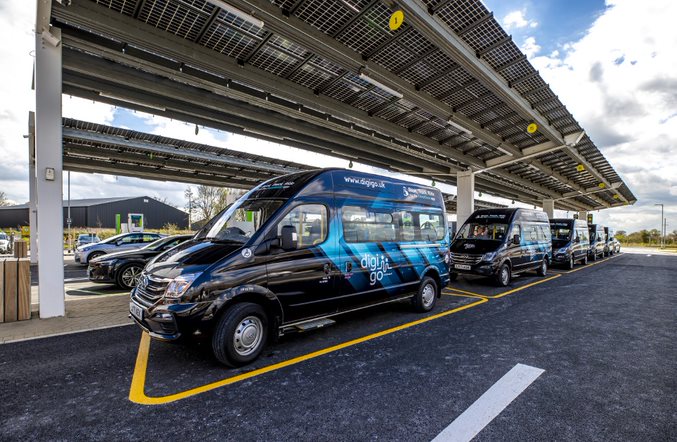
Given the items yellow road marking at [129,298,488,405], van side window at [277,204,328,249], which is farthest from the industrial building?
van side window at [277,204,328,249]

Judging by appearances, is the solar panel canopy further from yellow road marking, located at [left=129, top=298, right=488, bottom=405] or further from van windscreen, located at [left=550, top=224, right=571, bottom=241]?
yellow road marking, located at [left=129, top=298, right=488, bottom=405]

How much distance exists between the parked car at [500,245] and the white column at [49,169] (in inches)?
375

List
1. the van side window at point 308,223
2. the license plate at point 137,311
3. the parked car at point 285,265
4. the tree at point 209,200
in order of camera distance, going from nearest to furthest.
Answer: the parked car at point 285,265, the license plate at point 137,311, the van side window at point 308,223, the tree at point 209,200

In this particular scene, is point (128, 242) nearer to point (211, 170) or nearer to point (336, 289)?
point (211, 170)

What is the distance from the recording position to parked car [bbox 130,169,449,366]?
3643 mm

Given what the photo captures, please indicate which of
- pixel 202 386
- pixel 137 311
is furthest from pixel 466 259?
pixel 137 311

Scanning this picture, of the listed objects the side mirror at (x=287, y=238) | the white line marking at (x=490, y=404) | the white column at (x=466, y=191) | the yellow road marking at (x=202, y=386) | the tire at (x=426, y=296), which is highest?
the white column at (x=466, y=191)

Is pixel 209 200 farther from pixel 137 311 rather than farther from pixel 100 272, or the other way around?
pixel 137 311

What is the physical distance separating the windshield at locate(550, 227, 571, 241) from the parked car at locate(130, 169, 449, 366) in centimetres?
1246

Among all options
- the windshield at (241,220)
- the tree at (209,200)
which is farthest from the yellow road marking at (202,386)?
the tree at (209,200)

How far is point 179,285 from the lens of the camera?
3598 millimetres

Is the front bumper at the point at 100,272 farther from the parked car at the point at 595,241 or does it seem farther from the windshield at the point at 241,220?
the parked car at the point at 595,241

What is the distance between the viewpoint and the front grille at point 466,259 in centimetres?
928

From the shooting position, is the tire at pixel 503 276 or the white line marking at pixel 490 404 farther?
the tire at pixel 503 276
